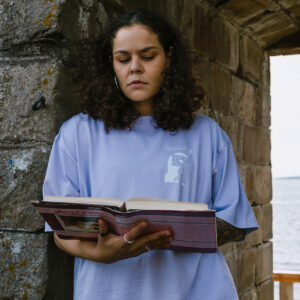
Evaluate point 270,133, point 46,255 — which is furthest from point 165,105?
point 270,133

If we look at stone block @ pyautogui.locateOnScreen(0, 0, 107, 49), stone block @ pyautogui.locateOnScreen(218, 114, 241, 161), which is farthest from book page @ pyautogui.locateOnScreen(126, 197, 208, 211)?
stone block @ pyautogui.locateOnScreen(218, 114, 241, 161)

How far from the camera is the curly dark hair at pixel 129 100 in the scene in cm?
167

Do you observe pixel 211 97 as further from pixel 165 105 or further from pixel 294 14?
pixel 165 105

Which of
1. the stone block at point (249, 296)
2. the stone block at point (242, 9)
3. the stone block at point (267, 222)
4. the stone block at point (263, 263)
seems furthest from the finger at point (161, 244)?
the stone block at point (267, 222)

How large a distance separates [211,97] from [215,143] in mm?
1349

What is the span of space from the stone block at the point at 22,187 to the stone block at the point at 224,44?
5.19 ft

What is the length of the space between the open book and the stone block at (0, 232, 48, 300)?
1.05 ft

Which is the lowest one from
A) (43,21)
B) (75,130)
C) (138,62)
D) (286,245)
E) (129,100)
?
(286,245)

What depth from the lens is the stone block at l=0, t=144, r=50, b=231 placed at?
1.76 m

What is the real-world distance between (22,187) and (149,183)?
49 cm

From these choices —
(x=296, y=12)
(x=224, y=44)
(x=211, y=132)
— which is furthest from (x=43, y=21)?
(x=296, y=12)

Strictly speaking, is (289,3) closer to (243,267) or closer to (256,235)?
(256,235)

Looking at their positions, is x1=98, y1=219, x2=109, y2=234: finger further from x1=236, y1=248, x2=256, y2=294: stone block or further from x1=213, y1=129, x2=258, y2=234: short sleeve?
x1=236, y1=248, x2=256, y2=294: stone block

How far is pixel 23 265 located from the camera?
5.74 ft
